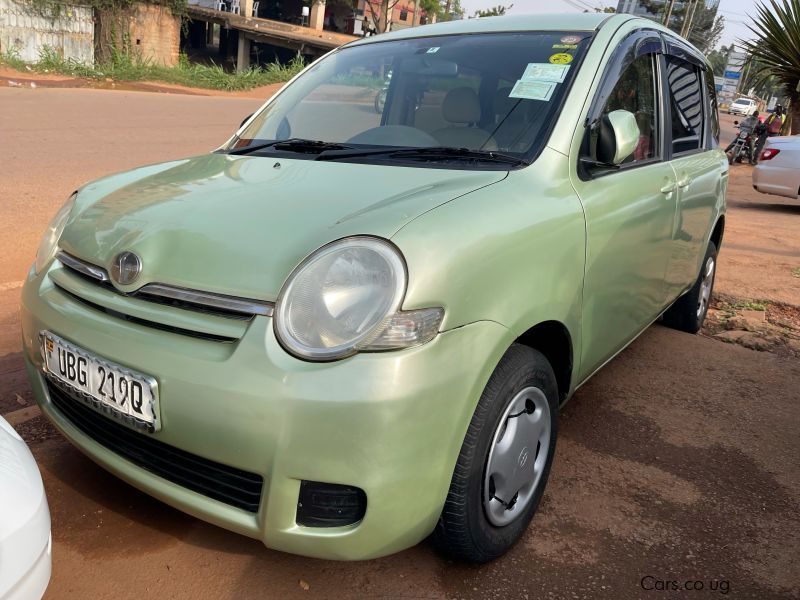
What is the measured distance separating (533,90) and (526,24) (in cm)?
54

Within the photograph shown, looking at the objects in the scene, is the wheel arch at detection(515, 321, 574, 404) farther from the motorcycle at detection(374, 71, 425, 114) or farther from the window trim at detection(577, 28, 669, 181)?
the motorcycle at detection(374, 71, 425, 114)

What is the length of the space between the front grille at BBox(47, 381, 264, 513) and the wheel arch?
869mm

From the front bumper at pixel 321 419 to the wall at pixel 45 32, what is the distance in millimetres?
23314

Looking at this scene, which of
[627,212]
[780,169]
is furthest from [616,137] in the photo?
[780,169]

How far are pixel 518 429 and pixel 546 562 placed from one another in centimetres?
44

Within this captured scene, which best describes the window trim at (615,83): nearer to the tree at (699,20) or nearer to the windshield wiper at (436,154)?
the windshield wiper at (436,154)

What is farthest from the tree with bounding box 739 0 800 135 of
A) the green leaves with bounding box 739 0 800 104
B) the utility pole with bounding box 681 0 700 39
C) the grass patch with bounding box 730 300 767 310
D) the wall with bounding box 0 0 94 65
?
the utility pole with bounding box 681 0 700 39

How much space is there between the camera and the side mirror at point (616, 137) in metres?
2.35

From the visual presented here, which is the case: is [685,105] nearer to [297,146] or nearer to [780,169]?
[297,146]

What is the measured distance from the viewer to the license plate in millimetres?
1712

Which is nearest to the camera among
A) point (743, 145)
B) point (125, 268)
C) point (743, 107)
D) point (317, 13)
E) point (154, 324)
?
point (154, 324)

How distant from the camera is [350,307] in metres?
1.64

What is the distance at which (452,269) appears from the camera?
1.69 metres

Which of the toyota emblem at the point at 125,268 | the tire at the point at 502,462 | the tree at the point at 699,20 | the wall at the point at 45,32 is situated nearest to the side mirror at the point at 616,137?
the tire at the point at 502,462
